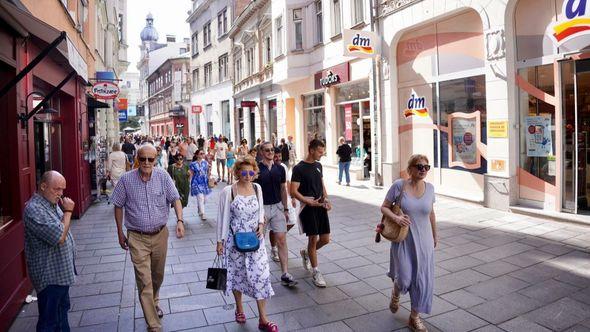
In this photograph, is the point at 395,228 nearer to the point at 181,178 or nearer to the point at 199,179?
the point at 181,178

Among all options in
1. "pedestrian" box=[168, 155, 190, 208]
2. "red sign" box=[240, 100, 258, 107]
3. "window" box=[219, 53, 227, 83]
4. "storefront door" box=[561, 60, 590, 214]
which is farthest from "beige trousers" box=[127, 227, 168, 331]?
"window" box=[219, 53, 227, 83]

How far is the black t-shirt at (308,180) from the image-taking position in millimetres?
5496

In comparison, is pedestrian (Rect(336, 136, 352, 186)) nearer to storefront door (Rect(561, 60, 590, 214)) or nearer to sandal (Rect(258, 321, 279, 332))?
storefront door (Rect(561, 60, 590, 214))

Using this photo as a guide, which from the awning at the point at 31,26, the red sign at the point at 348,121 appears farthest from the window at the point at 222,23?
the awning at the point at 31,26

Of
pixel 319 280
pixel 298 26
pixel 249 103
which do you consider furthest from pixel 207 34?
pixel 319 280

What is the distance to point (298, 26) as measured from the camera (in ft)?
61.4

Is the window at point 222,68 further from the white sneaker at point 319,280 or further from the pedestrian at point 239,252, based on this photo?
the pedestrian at point 239,252

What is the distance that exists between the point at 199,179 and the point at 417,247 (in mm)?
6935

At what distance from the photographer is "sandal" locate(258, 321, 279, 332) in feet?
13.6

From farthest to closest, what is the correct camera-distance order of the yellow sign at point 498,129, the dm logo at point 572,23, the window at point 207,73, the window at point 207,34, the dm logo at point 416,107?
1. the window at point 207,73
2. the window at point 207,34
3. the dm logo at point 416,107
4. the yellow sign at point 498,129
5. the dm logo at point 572,23

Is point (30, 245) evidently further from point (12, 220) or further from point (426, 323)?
Answer: point (426, 323)

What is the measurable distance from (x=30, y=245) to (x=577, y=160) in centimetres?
899

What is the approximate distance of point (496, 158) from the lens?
31.6 ft

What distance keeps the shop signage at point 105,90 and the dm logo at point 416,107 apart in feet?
29.2
